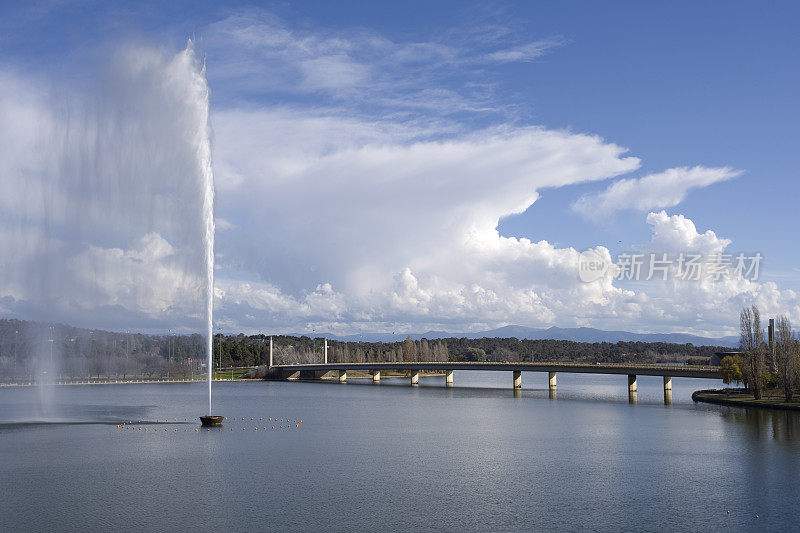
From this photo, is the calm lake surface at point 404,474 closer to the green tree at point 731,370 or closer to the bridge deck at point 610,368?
the green tree at point 731,370

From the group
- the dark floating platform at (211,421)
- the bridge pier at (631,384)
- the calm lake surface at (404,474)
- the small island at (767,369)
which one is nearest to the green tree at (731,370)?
the small island at (767,369)

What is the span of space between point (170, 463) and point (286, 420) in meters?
36.3

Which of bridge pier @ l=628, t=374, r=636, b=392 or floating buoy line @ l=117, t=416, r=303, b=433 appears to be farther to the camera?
bridge pier @ l=628, t=374, r=636, b=392

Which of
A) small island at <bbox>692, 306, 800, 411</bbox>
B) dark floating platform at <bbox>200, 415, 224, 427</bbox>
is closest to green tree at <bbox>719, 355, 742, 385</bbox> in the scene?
small island at <bbox>692, 306, 800, 411</bbox>

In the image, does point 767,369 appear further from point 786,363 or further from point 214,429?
point 214,429

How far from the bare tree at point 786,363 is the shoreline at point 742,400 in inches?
99.1

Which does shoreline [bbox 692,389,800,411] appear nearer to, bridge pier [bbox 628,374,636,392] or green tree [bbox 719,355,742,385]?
green tree [bbox 719,355,742,385]

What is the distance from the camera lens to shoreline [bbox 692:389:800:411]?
325 ft

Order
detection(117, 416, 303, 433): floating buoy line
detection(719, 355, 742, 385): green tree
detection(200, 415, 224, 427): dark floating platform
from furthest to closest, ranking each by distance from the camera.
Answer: detection(719, 355, 742, 385): green tree → detection(200, 415, 224, 427): dark floating platform → detection(117, 416, 303, 433): floating buoy line

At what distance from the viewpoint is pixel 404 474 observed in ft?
167

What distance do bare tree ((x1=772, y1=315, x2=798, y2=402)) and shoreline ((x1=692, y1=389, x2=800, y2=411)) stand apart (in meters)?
2.52

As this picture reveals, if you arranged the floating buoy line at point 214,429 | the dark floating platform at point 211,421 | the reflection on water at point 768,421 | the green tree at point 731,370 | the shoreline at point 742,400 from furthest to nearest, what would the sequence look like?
the green tree at point 731,370, the shoreline at point 742,400, the dark floating platform at point 211,421, the floating buoy line at point 214,429, the reflection on water at point 768,421

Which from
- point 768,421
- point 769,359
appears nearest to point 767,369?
point 769,359

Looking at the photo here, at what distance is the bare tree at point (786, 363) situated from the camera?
101438 mm
